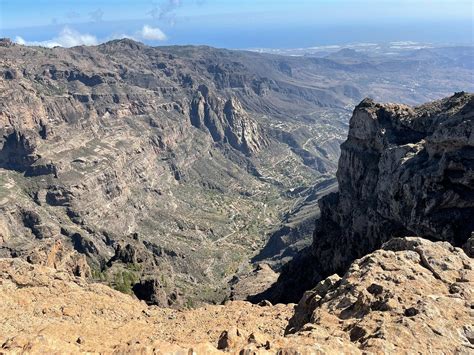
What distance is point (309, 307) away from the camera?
4006cm

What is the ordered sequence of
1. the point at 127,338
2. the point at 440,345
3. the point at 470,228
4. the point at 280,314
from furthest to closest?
the point at 470,228, the point at 280,314, the point at 127,338, the point at 440,345

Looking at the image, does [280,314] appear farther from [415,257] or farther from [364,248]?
[364,248]

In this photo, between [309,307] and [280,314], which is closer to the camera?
[309,307]

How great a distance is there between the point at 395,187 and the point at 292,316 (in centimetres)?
3807

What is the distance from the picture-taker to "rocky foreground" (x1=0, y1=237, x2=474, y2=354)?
2852 centimetres

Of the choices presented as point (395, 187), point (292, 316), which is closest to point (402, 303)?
point (292, 316)

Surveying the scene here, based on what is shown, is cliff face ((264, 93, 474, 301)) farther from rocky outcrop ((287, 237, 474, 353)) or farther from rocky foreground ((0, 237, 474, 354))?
rocky foreground ((0, 237, 474, 354))

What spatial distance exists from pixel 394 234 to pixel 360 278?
3801 cm

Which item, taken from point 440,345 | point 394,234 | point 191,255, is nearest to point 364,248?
point 394,234

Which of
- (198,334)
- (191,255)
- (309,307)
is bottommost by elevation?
(191,255)

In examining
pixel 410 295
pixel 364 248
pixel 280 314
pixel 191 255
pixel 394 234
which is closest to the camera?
pixel 410 295

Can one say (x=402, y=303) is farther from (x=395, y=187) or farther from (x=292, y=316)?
(x=395, y=187)

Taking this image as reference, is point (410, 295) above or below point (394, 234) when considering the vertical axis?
above

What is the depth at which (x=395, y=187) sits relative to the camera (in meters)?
74.5
